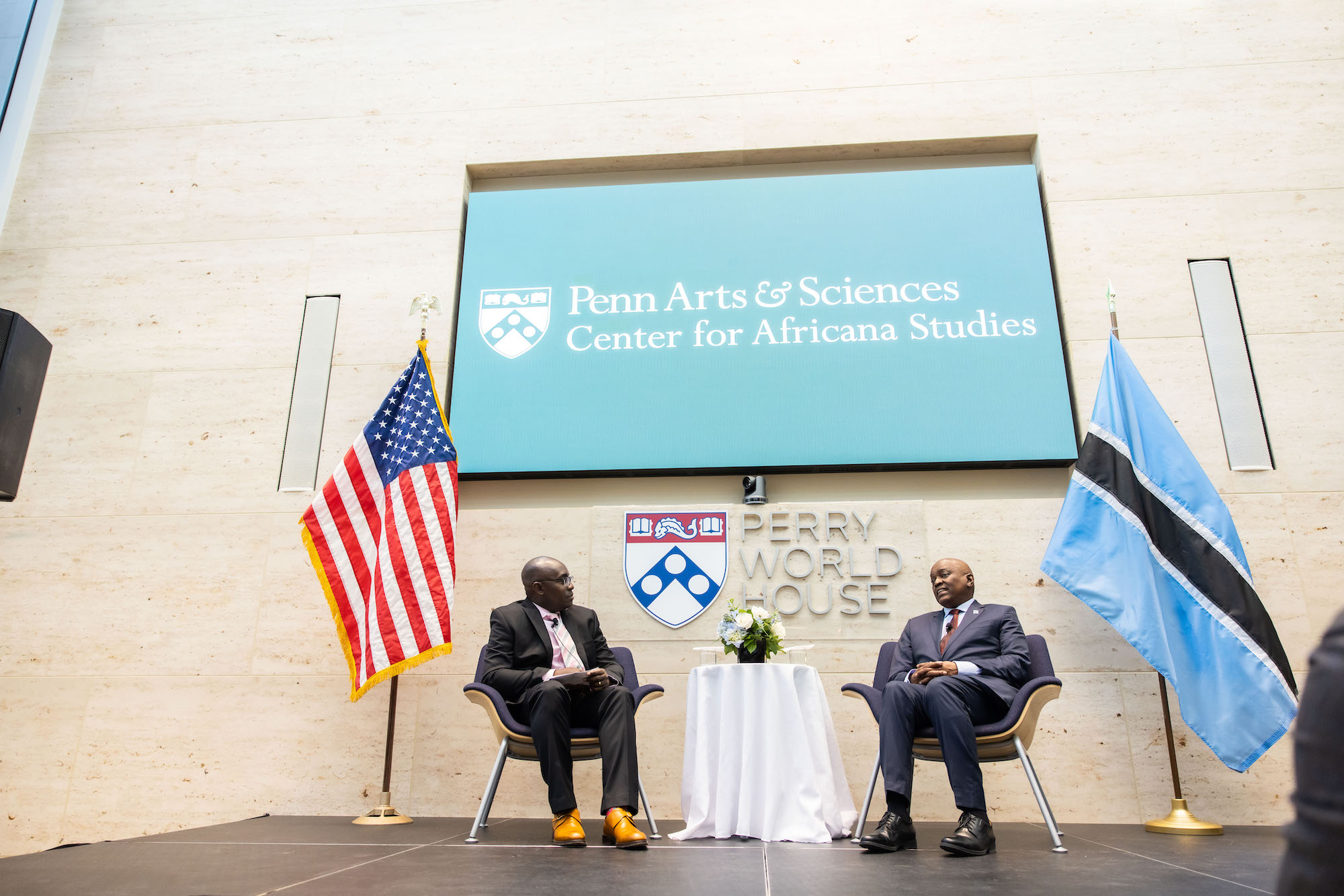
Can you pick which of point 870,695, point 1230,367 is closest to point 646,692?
point 870,695

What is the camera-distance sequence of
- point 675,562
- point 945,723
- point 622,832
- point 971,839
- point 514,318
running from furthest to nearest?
1. point 514,318
2. point 675,562
3. point 945,723
4. point 622,832
5. point 971,839

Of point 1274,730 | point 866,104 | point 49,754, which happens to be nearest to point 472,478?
point 49,754

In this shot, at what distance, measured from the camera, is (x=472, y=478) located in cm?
504

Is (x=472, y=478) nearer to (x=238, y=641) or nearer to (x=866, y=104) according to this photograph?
(x=238, y=641)

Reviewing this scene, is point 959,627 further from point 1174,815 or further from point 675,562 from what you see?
point 675,562

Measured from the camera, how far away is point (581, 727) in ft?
11.5

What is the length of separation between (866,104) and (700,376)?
2179 mm

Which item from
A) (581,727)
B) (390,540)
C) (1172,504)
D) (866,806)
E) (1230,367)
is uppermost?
(1230,367)

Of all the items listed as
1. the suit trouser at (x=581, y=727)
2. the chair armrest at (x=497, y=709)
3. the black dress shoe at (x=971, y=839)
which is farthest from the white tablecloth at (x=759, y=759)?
the chair armrest at (x=497, y=709)

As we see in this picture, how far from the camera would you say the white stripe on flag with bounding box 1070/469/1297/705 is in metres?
3.96

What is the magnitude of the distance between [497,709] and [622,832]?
785mm

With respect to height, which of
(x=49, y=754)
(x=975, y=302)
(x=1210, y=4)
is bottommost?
(x=49, y=754)

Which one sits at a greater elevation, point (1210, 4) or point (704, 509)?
point (1210, 4)

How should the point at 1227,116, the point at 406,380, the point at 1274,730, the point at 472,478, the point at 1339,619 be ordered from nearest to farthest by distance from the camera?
the point at 1339,619 < the point at 1274,730 < the point at 406,380 < the point at 472,478 < the point at 1227,116
